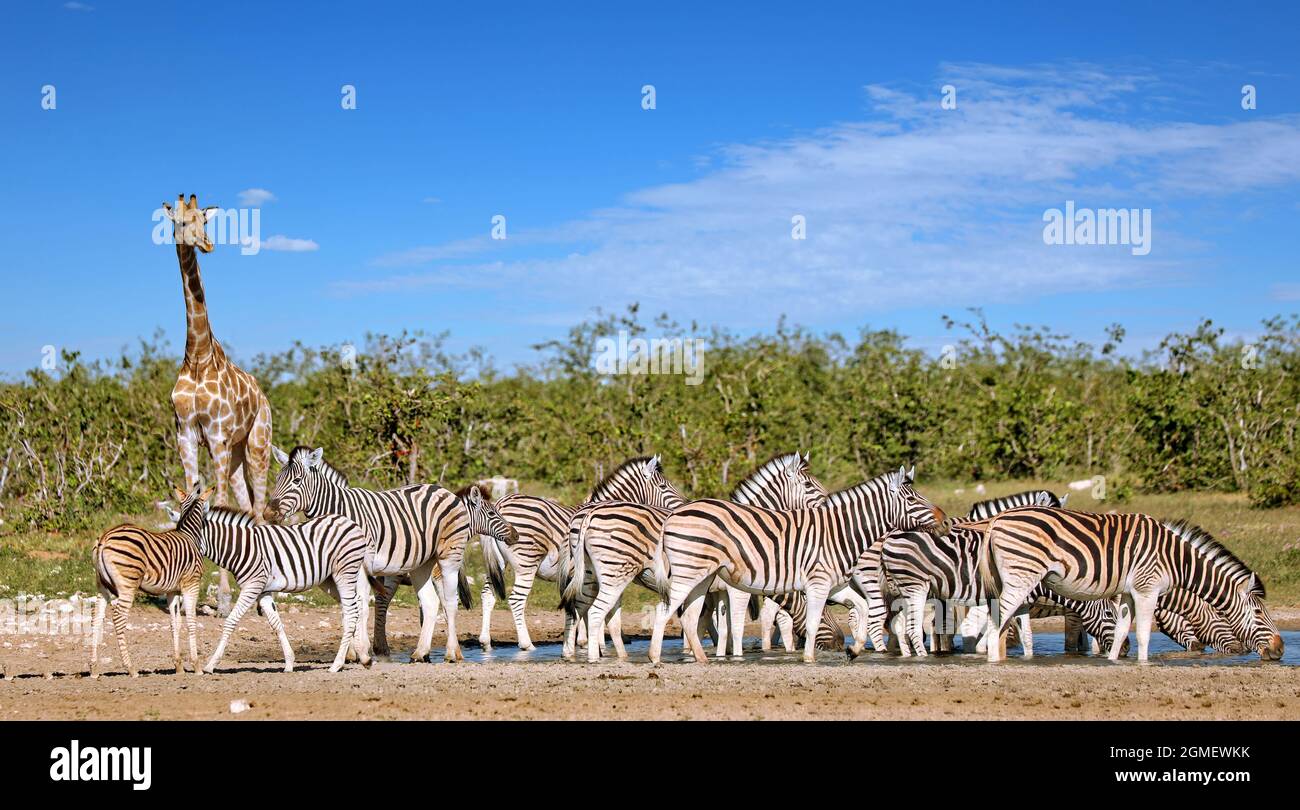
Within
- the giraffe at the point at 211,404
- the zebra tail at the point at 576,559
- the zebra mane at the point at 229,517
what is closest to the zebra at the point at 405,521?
the zebra tail at the point at 576,559

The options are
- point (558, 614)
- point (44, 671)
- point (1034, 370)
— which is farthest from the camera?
point (1034, 370)

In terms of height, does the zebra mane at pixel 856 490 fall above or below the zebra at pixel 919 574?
above

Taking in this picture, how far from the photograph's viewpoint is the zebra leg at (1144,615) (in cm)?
1156

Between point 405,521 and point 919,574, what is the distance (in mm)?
4590

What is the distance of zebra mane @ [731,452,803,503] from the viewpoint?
13938 mm

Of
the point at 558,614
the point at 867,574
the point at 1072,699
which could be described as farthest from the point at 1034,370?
the point at 1072,699

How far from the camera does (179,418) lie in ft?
47.5

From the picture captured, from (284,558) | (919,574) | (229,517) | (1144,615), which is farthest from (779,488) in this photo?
(229,517)

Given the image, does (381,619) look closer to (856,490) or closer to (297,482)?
(297,482)

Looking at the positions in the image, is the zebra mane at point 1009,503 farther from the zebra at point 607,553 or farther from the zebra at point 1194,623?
the zebra at point 607,553

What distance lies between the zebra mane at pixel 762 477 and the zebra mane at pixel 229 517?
16.0ft
